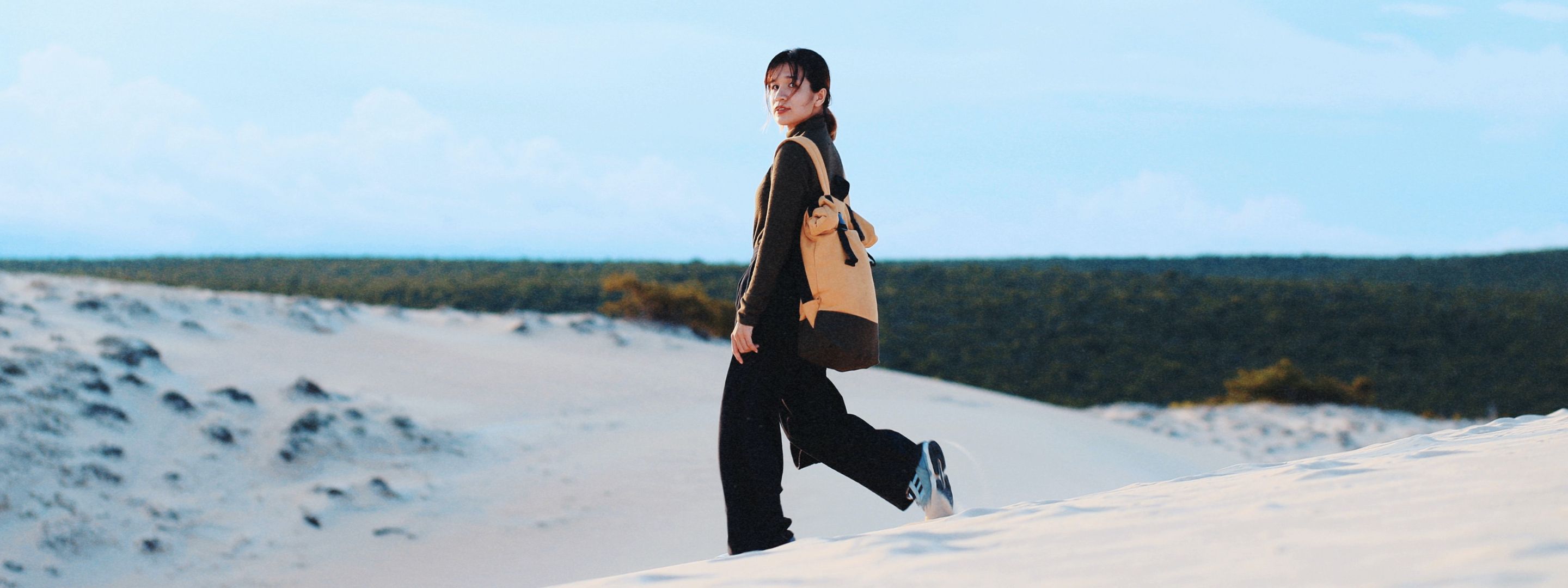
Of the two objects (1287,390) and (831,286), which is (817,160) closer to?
(831,286)

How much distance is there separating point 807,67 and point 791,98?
0.34ft

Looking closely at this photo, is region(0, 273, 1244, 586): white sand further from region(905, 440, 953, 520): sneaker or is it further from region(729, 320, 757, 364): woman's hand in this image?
region(729, 320, 757, 364): woman's hand

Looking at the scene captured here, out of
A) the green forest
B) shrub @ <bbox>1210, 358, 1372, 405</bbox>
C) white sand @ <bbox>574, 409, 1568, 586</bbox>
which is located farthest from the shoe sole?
shrub @ <bbox>1210, 358, 1372, 405</bbox>

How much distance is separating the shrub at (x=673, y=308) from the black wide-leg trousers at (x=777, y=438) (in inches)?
484

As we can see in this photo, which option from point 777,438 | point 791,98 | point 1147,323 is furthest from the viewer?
point 1147,323

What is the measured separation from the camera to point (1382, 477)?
2.95 m

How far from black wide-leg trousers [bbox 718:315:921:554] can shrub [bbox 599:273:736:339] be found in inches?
484

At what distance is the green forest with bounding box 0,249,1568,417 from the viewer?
2264cm

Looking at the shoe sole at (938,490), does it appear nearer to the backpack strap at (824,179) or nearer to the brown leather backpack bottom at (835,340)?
the brown leather backpack bottom at (835,340)

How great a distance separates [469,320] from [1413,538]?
1329cm

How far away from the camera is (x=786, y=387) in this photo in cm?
322

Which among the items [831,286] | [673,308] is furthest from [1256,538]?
[673,308]

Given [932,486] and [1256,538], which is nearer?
[1256,538]

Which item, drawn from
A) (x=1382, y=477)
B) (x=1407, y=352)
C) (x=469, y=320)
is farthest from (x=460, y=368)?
(x=1407, y=352)
